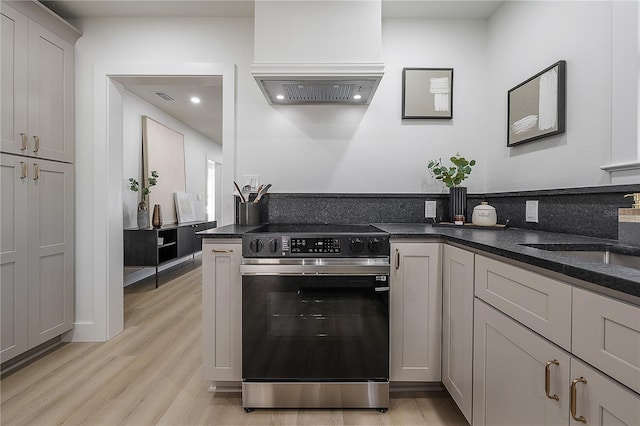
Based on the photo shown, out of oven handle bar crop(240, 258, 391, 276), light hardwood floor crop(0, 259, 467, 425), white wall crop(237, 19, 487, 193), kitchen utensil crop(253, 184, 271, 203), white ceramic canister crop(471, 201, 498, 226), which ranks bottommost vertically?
light hardwood floor crop(0, 259, 467, 425)

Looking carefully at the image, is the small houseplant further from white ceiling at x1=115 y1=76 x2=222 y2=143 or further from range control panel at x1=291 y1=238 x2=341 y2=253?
white ceiling at x1=115 y1=76 x2=222 y2=143

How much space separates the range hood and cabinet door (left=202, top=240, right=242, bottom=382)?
1.04m

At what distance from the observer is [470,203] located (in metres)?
2.23

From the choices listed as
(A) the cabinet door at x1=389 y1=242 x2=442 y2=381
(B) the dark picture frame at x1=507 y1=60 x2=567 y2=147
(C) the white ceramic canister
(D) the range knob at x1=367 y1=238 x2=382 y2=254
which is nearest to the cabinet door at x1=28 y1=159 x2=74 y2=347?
(D) the range knob at x1=367 y1=238 x2=382 y2=254

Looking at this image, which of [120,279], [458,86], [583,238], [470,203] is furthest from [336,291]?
[120,279]

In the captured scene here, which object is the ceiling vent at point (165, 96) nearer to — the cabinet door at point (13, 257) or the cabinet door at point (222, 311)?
the cabinet door at point (13, 257)

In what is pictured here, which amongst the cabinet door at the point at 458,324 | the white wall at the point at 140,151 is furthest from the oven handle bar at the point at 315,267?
the white wall at the point at 140,151

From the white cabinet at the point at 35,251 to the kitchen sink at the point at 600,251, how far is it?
8.99 ft

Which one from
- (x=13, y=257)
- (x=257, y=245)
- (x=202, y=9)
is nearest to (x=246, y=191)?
(x=257, y=245)

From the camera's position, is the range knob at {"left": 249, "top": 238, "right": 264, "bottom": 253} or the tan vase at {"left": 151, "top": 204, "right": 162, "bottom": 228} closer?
the range knob at {"left": 249, "top": 238, "right": 264, "bottom": 253}

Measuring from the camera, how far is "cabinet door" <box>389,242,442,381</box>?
64.0 inches

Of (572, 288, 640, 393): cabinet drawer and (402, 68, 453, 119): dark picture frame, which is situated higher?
(402, 68, 453, 119): dark picture frame

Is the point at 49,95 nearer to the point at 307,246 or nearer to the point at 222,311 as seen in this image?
the point at 222,311

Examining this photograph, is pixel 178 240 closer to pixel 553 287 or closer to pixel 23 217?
pixel 23 217
